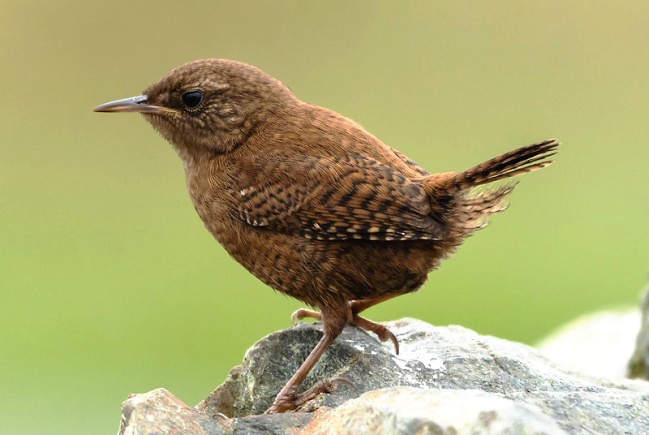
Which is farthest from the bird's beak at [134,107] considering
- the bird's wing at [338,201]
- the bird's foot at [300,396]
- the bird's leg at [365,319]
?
the bird's foot at [300,396]

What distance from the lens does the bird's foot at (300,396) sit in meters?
3.82

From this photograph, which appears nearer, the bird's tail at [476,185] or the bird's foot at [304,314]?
the bird's tail at [476,185]

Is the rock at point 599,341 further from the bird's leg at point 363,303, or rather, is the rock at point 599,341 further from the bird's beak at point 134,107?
the bird's beak at point 134,107

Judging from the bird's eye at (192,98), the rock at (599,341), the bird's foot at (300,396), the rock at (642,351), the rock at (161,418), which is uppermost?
the rock at (599,341)

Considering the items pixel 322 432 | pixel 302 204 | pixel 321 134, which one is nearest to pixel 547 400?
pixel 322 432

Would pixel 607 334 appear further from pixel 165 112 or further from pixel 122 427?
pixel 122 427

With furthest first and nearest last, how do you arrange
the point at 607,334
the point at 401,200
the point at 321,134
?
1. the point at 607,334
2. the point at 321,134
3. the point at 401,200

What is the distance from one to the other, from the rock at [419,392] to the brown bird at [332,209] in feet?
0.53

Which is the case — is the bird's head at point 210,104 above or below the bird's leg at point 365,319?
above

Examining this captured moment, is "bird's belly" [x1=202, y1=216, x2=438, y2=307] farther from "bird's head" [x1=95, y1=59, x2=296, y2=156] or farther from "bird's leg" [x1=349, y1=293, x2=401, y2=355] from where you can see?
"bird's head" [x1=95, y1=59, x2=296, y2=156]

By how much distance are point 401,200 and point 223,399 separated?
123 centimetres

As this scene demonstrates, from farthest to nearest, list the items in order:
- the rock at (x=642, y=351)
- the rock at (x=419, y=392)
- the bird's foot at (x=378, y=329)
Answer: the rock at (x=642, y=351) < the bird's foot at (x=378, y=329) < the rock at (x=419, y=392)

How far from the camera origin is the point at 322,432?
303cm

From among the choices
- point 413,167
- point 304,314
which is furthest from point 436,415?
A: point 304,314
